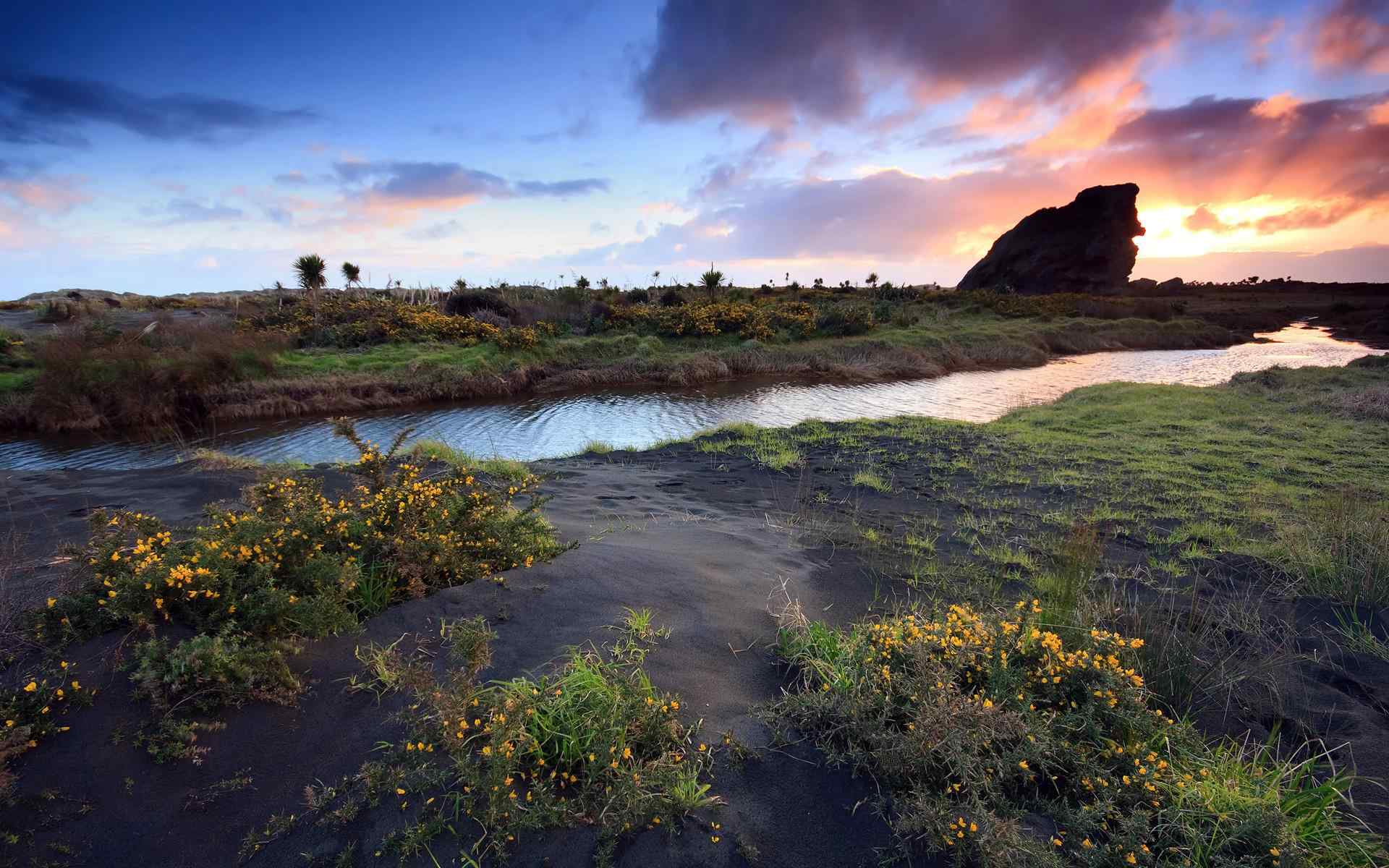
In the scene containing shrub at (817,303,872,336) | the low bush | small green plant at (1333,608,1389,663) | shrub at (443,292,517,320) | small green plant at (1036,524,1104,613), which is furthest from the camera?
shrub at (817,303,872,336)

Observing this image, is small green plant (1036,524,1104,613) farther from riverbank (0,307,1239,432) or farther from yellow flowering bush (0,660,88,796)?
riverbank (0,307,1239,432)

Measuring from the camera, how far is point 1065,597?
15.1 ft

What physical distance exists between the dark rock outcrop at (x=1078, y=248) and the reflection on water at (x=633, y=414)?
2293 inches

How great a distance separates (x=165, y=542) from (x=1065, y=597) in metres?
6.22

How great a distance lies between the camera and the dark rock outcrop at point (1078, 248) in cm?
8200

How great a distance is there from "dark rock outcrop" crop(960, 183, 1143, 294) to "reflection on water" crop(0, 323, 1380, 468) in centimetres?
5824

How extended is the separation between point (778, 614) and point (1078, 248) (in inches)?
3888

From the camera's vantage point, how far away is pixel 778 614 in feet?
14.5

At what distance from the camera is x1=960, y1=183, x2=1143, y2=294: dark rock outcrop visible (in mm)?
82000

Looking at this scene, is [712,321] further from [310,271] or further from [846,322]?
[310,271]

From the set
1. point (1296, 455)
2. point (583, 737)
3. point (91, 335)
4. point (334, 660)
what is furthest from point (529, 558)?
point (91, 335)

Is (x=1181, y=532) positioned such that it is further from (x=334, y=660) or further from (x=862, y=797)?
(x=334, y=660)

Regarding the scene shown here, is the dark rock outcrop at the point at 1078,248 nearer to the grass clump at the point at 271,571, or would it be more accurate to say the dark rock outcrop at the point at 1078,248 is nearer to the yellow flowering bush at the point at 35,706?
the grass clump at the point at 271,571

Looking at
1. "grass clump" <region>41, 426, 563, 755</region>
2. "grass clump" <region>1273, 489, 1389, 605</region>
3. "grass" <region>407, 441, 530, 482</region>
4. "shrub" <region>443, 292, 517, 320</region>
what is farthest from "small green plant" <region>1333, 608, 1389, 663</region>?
"shrub" <region>443, 292, 517, 320</region>
